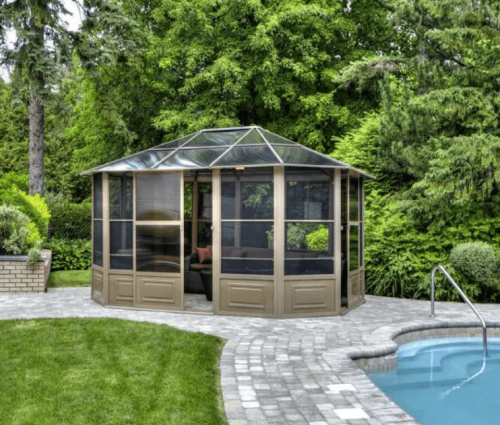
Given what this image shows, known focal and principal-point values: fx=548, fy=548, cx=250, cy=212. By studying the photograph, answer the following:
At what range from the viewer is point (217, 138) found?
32.4 ft

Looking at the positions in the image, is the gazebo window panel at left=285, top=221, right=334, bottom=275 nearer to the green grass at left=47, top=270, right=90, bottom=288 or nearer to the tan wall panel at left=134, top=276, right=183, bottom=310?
the tan wall panel at left=134, top=276, right=183, bottom=310

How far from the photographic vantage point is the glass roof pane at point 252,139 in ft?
31.0

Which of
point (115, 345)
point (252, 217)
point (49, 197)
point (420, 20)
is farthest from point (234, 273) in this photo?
point (49, 197)

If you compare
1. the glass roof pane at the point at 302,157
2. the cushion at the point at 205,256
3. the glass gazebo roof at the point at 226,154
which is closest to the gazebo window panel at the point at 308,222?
the glass roof pane at the point at 302,157

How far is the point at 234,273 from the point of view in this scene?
8.76 metres

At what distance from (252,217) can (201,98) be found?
9911mm

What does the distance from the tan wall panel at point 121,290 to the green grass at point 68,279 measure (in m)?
3.41

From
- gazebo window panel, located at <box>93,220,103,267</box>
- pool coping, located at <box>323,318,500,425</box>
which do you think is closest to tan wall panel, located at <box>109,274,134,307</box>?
gazebo window panel, located at <box>93,220,103,267</box>

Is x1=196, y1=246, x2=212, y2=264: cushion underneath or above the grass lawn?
above

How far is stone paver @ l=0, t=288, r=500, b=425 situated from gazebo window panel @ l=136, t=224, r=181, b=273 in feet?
2.56

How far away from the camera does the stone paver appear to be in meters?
4.51

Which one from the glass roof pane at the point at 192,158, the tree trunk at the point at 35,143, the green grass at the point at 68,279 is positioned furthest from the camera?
the tree trunk at the point at 35,143

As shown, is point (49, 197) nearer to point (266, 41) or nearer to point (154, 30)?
point (154, 30)

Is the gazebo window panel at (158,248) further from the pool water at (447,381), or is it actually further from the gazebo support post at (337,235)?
the pool water at (447,381)
